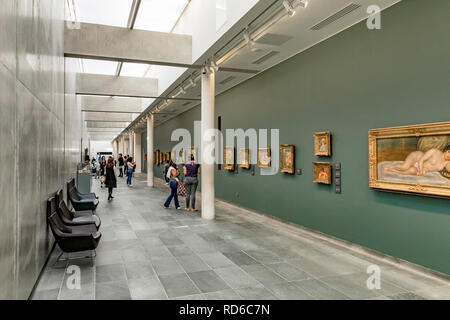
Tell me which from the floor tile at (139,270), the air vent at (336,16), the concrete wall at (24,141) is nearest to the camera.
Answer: the concrete wall at (24,141)

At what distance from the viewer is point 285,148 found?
913 cm

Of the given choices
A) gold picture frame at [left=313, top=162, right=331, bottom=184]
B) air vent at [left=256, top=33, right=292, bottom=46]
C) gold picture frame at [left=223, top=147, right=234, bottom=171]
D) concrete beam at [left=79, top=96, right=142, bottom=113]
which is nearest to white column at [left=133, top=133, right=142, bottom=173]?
concrete beam at [left=79, top=96, right=142, bottom=113]

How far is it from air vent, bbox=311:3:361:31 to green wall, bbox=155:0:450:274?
1.65 ft

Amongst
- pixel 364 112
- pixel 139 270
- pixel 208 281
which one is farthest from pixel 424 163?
pixel 139 270

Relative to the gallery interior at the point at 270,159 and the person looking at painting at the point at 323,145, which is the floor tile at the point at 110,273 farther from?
the person looking at painting at the point at 323,145

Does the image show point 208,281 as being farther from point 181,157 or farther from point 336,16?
point 181,157

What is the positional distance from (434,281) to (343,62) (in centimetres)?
466

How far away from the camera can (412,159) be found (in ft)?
17.8

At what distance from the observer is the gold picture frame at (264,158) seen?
396 inches

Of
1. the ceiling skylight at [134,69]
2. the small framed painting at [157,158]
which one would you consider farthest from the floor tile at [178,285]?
the small framed painting at [157,158]

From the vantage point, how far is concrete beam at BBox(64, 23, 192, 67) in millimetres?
8312

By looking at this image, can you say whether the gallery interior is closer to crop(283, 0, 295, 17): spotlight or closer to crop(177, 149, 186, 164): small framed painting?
crop(283, 0, 295, 17): spotlight

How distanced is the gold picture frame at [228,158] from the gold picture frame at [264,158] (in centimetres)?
223
